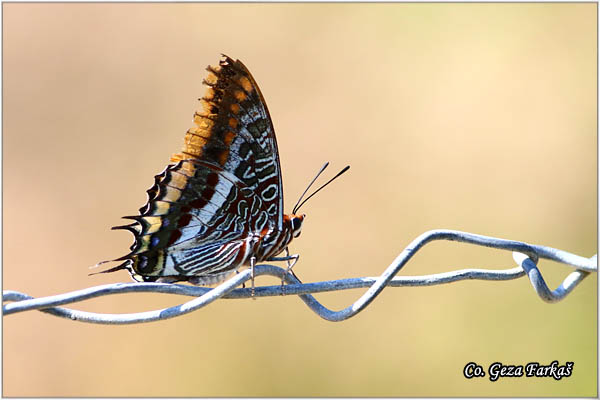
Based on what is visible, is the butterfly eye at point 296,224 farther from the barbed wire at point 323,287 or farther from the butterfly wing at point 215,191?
the barbed wire at point 323,287

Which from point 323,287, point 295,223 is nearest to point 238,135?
point 295,223

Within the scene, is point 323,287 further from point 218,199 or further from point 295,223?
point 218,199

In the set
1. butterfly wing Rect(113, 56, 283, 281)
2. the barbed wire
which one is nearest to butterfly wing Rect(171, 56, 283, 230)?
butterfly wing Rect(113, 56, 283, 281)

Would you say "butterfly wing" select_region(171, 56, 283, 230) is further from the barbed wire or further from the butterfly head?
the barbed wire

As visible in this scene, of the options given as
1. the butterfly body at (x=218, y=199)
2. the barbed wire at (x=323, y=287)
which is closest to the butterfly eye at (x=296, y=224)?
the butterfly body at (x=218, y=199)

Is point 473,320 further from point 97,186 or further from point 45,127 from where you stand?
point 45,127

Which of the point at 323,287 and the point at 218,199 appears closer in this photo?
the point at 323,287

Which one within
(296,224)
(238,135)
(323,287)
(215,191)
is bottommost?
(323,287)

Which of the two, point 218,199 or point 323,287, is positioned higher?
point 218,199

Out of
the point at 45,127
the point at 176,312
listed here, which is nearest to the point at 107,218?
the point at 45,127
